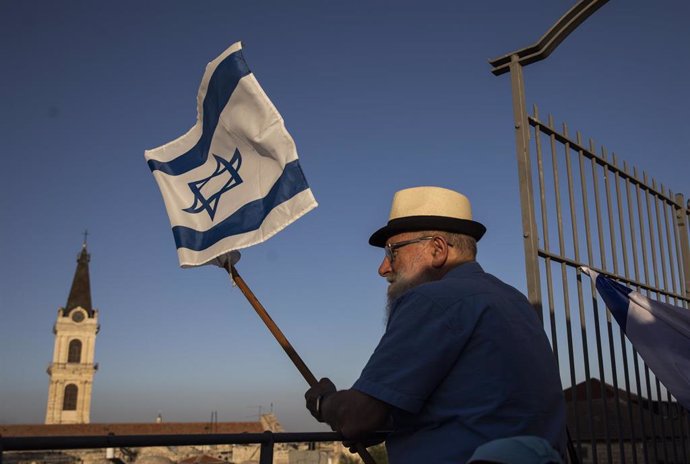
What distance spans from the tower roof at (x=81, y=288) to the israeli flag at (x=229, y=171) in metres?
79.3

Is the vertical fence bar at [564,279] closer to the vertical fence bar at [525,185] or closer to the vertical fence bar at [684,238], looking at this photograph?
the vertical fence bar at [525,185]

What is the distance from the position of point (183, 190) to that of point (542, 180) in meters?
1.81

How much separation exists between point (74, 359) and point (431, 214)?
268ft

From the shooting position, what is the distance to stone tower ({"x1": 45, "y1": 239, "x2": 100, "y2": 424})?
244 feet


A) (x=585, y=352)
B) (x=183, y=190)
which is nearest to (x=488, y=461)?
(x=585, y=352)

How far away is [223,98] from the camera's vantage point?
3434 mm

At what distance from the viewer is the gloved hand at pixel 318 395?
2.07 meters

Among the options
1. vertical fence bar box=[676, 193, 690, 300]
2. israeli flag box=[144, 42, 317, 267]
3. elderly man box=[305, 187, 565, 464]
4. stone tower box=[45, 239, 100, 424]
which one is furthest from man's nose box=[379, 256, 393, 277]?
stone tower box=[45, 239, 100, 424]

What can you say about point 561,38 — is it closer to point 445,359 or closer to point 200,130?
point 200,130

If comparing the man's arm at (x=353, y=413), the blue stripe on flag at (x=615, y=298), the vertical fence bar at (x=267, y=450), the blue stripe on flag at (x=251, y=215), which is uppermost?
the blue stripe on flag at (x=251, y=215)

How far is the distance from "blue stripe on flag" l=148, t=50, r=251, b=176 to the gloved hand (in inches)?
67.8

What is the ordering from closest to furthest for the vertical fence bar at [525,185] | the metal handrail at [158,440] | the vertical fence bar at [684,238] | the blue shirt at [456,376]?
1. the metal handrail at [158,440]
2. the blue shirt at [456,376]
3. the vertical fence bar at [525,185]
4. the vertical fence bar at [684,238]

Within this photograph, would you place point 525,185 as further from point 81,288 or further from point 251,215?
point 81,288

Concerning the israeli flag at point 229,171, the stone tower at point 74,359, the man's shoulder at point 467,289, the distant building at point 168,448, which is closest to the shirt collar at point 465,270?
the man's shoulder at point 467,289
